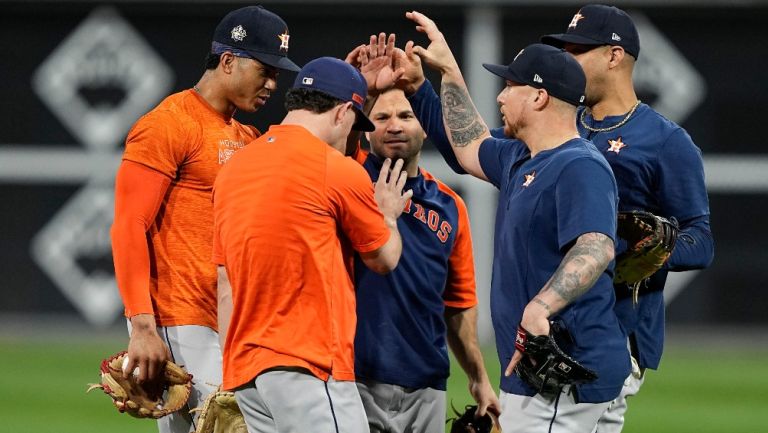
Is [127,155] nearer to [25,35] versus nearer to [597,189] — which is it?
[597,189]

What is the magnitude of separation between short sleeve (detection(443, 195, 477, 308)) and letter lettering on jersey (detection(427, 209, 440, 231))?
0.16m

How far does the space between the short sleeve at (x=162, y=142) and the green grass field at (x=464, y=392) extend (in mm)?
4654

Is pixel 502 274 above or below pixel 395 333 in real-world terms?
above

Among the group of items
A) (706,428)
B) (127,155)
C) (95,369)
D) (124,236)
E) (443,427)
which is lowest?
(95,369)

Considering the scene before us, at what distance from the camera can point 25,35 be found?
49.3ft

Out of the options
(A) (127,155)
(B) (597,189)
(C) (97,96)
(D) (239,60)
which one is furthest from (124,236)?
(C) (97,96)

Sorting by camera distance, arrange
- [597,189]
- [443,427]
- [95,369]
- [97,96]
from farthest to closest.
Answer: [97,96], [95,369], [443,427], [597,189]

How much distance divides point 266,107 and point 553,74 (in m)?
9.91

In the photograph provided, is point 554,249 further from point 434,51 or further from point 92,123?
point 92,123

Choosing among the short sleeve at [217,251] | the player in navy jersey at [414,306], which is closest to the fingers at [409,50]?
the player in navy jersey at [414,306]

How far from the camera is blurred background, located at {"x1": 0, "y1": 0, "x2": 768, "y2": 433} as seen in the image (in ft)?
47.9

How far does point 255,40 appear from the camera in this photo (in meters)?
5.43

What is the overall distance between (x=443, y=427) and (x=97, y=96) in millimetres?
10158

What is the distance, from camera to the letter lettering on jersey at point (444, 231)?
17.8 ft
